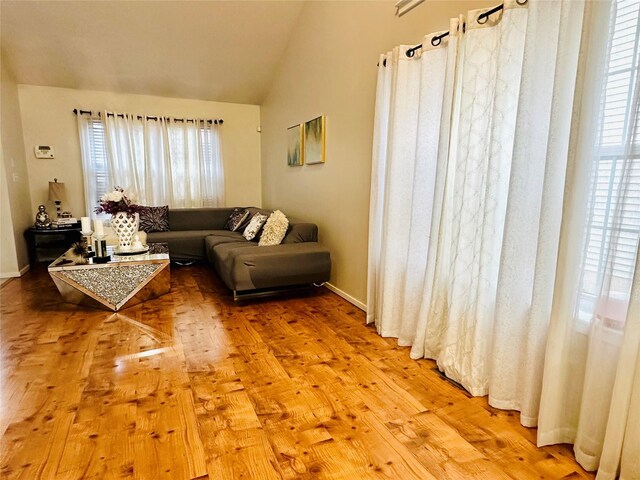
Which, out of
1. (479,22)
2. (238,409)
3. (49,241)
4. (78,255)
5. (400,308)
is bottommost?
(238,409)

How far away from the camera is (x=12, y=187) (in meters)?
4.15

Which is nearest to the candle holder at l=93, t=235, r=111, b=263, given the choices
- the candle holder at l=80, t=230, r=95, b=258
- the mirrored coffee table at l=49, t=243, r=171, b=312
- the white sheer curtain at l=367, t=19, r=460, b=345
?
the mirrored coffee table at l=49, t=243, r=171, b=312

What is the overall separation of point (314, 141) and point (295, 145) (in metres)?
0.64

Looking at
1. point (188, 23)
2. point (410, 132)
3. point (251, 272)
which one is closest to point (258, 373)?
point (251, 272)

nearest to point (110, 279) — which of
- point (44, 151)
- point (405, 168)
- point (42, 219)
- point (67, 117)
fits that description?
point (42, 219)

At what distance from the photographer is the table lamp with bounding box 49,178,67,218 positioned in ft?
15.6

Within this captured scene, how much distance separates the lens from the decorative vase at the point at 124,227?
330cm

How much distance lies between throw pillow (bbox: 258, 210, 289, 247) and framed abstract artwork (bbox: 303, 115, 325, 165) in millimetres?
774

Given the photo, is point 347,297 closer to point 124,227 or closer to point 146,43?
point 124,227

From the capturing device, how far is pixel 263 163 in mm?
5996

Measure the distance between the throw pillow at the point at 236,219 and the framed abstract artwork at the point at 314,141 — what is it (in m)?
1.36

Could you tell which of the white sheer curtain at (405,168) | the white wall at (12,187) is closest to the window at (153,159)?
the white wall at (12,187)

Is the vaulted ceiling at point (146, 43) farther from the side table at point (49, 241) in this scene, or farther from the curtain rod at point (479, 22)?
the curtain rod at point (479, 22)

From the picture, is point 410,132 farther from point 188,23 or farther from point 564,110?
point 188,23
